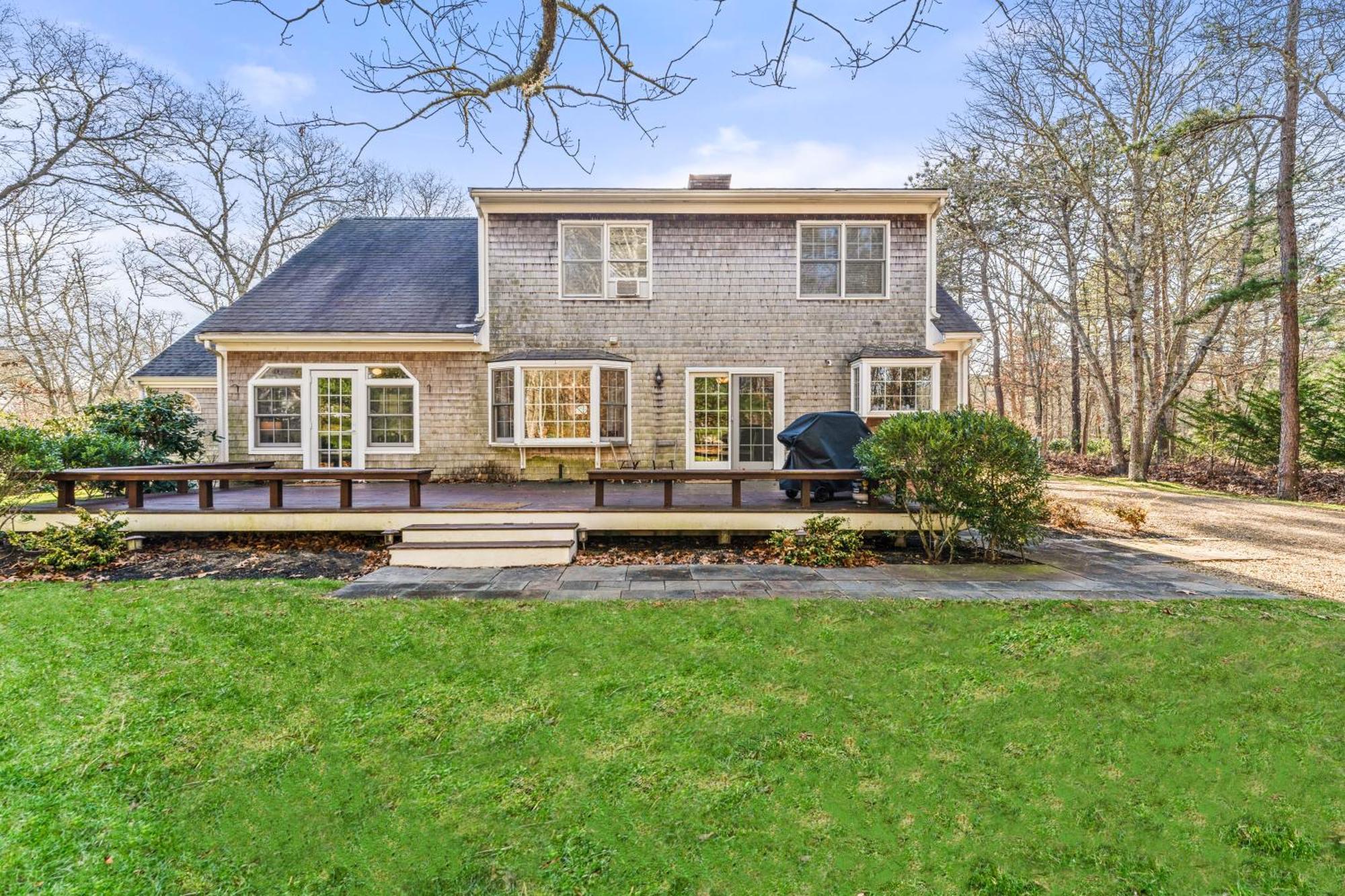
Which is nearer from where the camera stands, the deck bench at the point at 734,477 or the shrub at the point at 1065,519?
the deck bench at the point at 734,477

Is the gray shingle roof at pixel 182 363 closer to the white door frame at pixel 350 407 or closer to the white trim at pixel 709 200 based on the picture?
the white door frame at pixel 350 407

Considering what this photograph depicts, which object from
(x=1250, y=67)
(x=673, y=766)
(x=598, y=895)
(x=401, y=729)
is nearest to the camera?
(x=598, y=895)

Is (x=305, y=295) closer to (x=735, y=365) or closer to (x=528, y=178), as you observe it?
(x=735, y=365)

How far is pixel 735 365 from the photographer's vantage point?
397 inches

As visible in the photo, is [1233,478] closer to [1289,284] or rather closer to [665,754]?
[1289,284]

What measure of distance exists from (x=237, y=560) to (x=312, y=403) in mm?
4903

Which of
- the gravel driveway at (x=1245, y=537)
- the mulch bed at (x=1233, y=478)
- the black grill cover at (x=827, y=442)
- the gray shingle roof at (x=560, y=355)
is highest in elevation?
the gray shingle roof at (x=560, y=355)

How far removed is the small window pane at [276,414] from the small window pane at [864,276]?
10.3m

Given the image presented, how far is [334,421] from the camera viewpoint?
9898 millimetres

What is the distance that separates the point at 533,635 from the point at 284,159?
2378 cm

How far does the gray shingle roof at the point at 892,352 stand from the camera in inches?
380

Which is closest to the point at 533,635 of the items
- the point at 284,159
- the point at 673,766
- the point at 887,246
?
the point at 673,766

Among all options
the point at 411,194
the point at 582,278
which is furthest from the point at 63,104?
the point at 582,278

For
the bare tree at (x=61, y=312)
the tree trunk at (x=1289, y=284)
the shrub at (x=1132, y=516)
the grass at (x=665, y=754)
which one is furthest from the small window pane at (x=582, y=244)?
the bare tree at (x=61, y=312)
